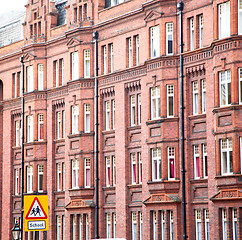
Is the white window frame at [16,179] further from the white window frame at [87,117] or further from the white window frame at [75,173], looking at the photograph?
the white window frame at [87,117]

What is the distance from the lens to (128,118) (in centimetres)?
5125

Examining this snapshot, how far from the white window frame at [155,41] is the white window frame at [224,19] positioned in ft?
18.7

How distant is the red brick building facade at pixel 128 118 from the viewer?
42.2 m

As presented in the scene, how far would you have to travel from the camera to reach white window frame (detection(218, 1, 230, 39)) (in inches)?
1650

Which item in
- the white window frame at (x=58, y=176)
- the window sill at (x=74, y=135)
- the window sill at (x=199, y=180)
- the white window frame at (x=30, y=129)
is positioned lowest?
the window sill at (x=199, y=180)

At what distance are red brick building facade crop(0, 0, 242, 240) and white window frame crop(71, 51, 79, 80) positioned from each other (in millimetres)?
67

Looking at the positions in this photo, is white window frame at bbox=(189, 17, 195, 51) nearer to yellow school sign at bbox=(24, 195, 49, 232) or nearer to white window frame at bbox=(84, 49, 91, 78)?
white window frame at bbox=(84, 49, 91, 78)

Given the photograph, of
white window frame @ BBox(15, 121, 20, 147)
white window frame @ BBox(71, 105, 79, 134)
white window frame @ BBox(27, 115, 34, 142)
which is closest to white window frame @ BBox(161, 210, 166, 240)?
white window frame @ BBox(71, 105, 79, 134)

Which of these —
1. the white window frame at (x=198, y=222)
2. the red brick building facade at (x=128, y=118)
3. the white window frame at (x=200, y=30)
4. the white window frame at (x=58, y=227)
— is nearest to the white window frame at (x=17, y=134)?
the red brick building facade at (x=128, y=118)

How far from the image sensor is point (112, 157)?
173 ft

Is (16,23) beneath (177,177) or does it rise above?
above

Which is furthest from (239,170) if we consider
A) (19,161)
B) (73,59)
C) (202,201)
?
(19,161)

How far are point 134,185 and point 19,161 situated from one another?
50.3 ft

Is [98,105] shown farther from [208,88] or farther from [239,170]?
[239,170]
